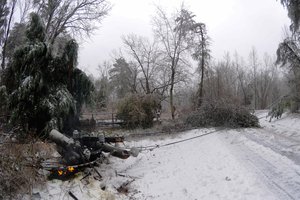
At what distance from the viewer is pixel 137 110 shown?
17.4 meters

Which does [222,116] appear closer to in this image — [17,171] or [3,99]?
[3,99]

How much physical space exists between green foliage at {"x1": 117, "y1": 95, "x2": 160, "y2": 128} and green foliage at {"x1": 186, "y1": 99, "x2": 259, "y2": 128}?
2661 mm

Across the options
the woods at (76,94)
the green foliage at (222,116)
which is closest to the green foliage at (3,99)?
the woods at (76,94)

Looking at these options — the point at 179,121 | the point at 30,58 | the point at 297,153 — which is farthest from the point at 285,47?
the point at 30,58

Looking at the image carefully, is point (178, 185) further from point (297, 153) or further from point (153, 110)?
point (153, 110)

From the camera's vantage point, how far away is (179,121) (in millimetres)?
18000

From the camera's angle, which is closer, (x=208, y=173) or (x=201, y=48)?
(x=208, y=173)

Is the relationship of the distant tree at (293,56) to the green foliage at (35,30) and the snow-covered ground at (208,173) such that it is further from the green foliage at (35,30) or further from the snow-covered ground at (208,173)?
the green foliage at (35,30)

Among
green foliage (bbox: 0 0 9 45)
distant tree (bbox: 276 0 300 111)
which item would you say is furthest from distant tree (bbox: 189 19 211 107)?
green foliage (bbox: 0 0 9 45)

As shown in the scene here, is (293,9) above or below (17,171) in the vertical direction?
above

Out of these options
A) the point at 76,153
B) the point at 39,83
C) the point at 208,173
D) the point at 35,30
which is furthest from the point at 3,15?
the point at 208,173

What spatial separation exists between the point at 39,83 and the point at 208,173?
8061 millimetres

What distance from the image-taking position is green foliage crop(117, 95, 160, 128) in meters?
17.4

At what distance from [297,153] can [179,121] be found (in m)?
10.6
